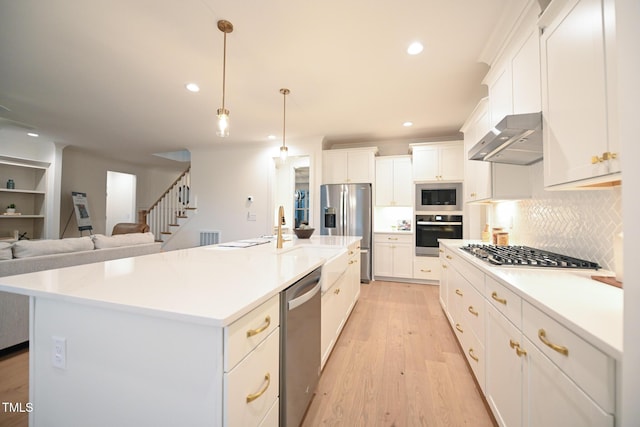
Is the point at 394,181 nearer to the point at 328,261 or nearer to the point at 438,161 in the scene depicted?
the point at 438,161

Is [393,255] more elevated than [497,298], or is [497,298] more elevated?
[497,298]

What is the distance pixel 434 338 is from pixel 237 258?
79.4 inches

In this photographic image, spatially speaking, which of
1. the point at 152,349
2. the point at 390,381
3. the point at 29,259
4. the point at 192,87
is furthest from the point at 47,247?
the point at 390,381

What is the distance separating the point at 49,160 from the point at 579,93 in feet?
26.3

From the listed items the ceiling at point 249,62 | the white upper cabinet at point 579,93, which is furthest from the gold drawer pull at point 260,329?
the ceiling at point 249,62

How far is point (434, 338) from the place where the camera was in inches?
92.7

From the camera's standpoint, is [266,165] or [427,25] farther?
[266,165]

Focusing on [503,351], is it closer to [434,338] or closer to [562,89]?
[434,338]

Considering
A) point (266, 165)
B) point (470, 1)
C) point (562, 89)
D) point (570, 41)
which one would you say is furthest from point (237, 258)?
point (266, 165)

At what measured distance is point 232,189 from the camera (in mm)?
5355

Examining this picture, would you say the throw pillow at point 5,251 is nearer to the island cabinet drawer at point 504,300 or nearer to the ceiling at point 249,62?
the ceiling at point 249,62

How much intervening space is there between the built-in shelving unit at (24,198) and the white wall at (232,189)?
8.52 feet

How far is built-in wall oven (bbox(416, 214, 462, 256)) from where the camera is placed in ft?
13.3

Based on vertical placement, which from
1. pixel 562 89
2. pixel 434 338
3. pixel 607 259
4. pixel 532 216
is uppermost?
pixel 562 89
